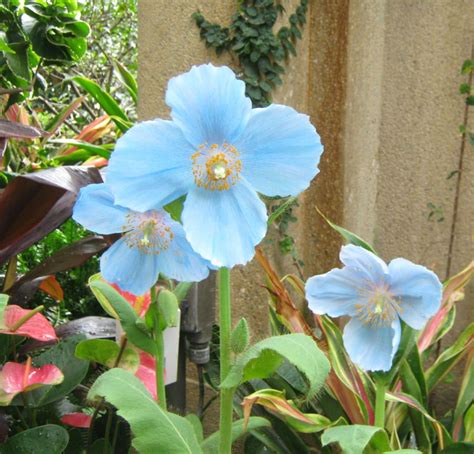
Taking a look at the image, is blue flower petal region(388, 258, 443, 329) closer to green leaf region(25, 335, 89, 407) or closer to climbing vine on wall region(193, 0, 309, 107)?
green leaf region(25, 335, 89, 407)

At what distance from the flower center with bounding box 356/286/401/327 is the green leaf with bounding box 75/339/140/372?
331mm

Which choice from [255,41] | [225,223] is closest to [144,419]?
[225,223]

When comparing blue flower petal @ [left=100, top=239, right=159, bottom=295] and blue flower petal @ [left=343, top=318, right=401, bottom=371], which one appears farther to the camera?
blue flower petal @ [left=343, top=318, right=401, bottom=371]

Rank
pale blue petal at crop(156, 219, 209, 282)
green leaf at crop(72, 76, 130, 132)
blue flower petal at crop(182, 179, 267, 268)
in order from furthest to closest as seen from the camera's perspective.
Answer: green leaf at crop(72, 76, 130, 132), pale blue petal at crop(156, 219, 209, 282), blue flower petal at crop(182, 179, 267, 268)

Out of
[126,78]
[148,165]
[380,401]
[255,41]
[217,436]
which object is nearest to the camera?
[148,165]

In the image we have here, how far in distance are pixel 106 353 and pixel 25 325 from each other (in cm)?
14

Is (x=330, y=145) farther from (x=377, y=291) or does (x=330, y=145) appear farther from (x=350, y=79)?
(x=377, y=291)

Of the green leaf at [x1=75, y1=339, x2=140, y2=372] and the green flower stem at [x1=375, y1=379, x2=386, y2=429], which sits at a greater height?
the green leaf at [x1=75, y1=339, x2=140, y2=372]

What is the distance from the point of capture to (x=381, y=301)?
Result: 0.85 metres

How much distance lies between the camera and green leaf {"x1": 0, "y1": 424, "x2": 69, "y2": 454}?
33.9 inches

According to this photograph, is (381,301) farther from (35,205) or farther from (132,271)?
(35,205)

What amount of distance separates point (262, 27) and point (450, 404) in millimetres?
1473

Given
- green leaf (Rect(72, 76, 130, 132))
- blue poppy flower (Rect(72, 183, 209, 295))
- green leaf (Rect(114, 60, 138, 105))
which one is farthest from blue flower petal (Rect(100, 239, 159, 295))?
green leaf (Rect(114, 60, 138, 105))

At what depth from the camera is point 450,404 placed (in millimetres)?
2295
